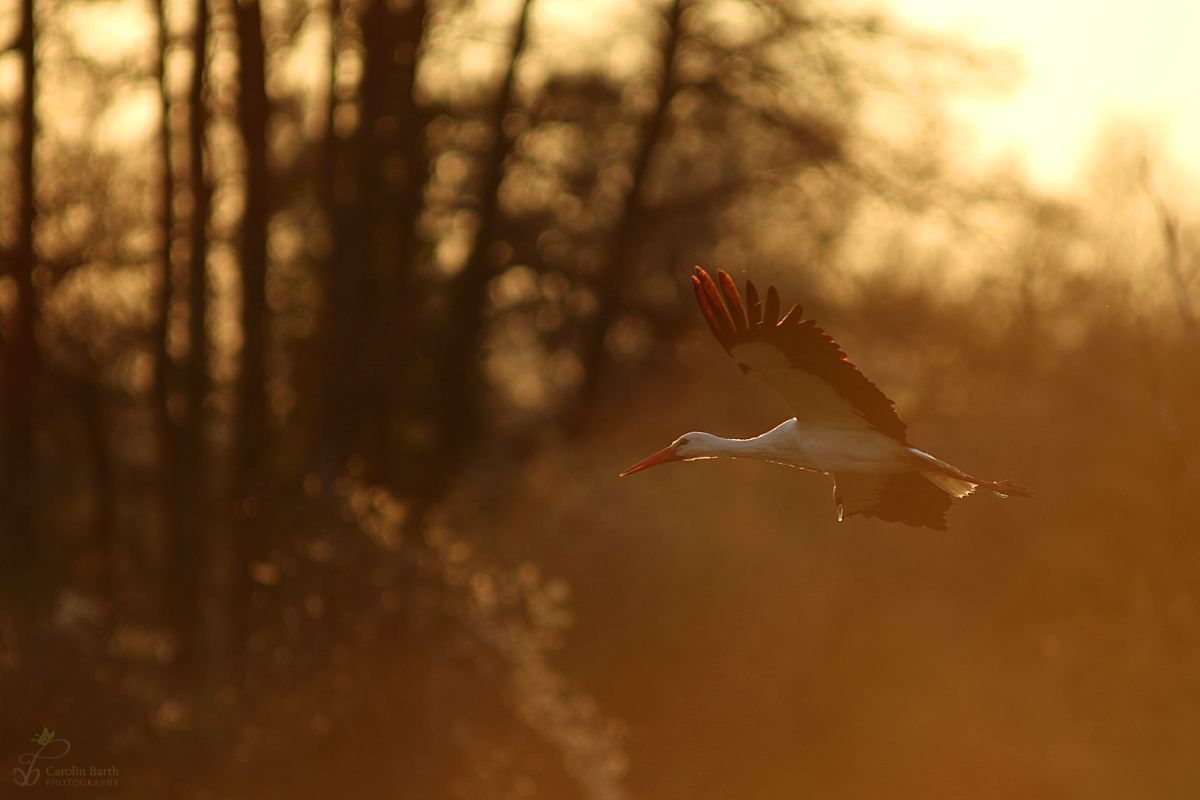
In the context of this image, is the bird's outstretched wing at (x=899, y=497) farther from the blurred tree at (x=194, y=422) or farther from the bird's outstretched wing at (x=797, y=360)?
the blurred tree at (x=194, y=422)

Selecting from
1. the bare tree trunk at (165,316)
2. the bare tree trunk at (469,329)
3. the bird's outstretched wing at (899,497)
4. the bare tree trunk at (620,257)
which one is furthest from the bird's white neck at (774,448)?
the bare tree trunk at (620,257)

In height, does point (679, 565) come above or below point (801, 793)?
above

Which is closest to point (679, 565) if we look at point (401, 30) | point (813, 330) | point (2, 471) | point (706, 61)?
point (706, 61)

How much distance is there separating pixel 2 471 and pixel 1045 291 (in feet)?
45.9

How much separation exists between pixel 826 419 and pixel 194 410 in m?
8.94

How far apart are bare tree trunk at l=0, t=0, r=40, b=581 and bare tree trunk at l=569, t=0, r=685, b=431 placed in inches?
255

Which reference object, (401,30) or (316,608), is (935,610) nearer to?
(316,608)

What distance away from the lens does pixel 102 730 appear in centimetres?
1003

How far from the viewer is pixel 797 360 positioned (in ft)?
12.8

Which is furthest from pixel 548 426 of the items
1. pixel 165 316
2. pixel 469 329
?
pixel 165 316

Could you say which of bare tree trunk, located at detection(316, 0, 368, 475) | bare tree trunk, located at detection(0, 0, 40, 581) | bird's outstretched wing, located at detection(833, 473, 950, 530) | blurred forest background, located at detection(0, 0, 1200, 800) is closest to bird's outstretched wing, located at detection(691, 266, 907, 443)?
bird's outstretched wing, located at detection(833, 473, 950, 530)

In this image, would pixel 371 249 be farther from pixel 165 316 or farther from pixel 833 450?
pixel 833 450

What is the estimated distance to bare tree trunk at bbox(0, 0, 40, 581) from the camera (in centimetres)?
1132

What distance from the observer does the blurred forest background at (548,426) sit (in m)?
10.5
